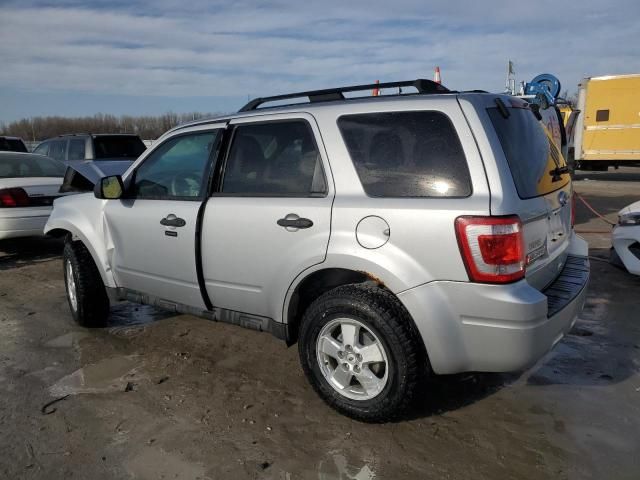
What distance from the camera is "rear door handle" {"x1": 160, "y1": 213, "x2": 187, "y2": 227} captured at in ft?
12.2

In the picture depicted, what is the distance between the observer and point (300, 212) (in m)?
3.18

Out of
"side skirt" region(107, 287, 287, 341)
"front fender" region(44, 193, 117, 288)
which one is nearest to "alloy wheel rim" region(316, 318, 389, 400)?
"side skirt" region(107, 287, 287, 341)

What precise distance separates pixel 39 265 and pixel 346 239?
19.3 ft

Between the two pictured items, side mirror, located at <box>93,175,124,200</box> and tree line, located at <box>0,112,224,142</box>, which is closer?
side mirror, located at <box>93,175,124,200</box>

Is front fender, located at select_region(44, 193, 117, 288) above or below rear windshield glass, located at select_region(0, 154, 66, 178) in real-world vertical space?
below

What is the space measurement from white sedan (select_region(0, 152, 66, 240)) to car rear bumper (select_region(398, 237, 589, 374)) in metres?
6.29

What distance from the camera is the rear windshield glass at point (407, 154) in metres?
2.79

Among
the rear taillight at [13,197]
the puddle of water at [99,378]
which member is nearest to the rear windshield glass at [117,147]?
the rear taillight at [13,197]

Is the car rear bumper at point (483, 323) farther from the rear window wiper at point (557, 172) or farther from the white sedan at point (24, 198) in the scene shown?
the white sedan at point (24, 198)

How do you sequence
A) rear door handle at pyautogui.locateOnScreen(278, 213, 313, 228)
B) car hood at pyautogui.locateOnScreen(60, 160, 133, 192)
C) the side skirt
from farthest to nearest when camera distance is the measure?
car hood at pyautogui.locateOnScreen(60, 160, 133, 192) → the side skirt → rear door handle at pyautogui.locateOnScreen(278, 213, 313, 228)

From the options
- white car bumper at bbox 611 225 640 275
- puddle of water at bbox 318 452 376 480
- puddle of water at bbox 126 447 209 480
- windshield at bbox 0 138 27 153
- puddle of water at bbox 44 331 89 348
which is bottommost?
puddle of water at bbox 318 452 376 480

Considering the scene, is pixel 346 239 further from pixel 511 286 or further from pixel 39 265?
pixel 39 265

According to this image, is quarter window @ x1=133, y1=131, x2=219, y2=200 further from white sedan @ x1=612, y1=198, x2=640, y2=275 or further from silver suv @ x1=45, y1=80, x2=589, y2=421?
white sedan @ x1=612, y1=198, x2=640, y2=275

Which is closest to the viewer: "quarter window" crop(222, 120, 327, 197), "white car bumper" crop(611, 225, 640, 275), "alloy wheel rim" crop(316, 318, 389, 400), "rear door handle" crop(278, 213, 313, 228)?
"alloy wheel rim" crop(316, 318, 389, 400)
